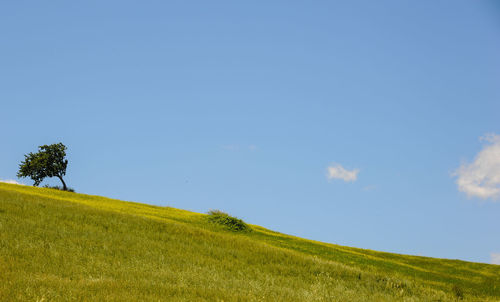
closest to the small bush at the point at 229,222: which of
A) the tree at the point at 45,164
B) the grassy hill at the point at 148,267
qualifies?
the grassy hill at the point at 148,267

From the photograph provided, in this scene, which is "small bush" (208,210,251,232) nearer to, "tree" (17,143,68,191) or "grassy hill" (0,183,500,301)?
"grassy hill" (0,183,500,301)

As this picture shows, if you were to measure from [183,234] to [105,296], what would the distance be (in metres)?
10.0

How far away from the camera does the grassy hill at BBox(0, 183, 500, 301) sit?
1027 centimetres

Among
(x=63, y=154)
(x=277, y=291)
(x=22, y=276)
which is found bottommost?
(x=22, y=276)

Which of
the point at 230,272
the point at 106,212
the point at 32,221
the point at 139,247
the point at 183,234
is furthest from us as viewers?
the point at 106,212

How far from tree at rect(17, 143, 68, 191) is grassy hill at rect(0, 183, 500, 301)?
129ft

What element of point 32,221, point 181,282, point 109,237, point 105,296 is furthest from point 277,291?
point 32,221

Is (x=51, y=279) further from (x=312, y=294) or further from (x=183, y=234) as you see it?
(x=183, y=234)

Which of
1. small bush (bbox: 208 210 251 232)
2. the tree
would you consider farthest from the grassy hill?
the tree

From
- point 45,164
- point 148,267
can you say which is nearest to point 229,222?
point 148,267

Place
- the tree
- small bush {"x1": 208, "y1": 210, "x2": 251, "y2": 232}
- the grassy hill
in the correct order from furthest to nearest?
the tree, small bush {"x1": 208, "y1": 210, "x2": 251, "y2": 232}, the grassy hill

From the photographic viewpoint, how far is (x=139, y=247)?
15.7 meters

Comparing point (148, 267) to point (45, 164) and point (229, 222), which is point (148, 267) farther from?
point (45, 164)

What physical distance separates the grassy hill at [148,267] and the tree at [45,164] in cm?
3930
